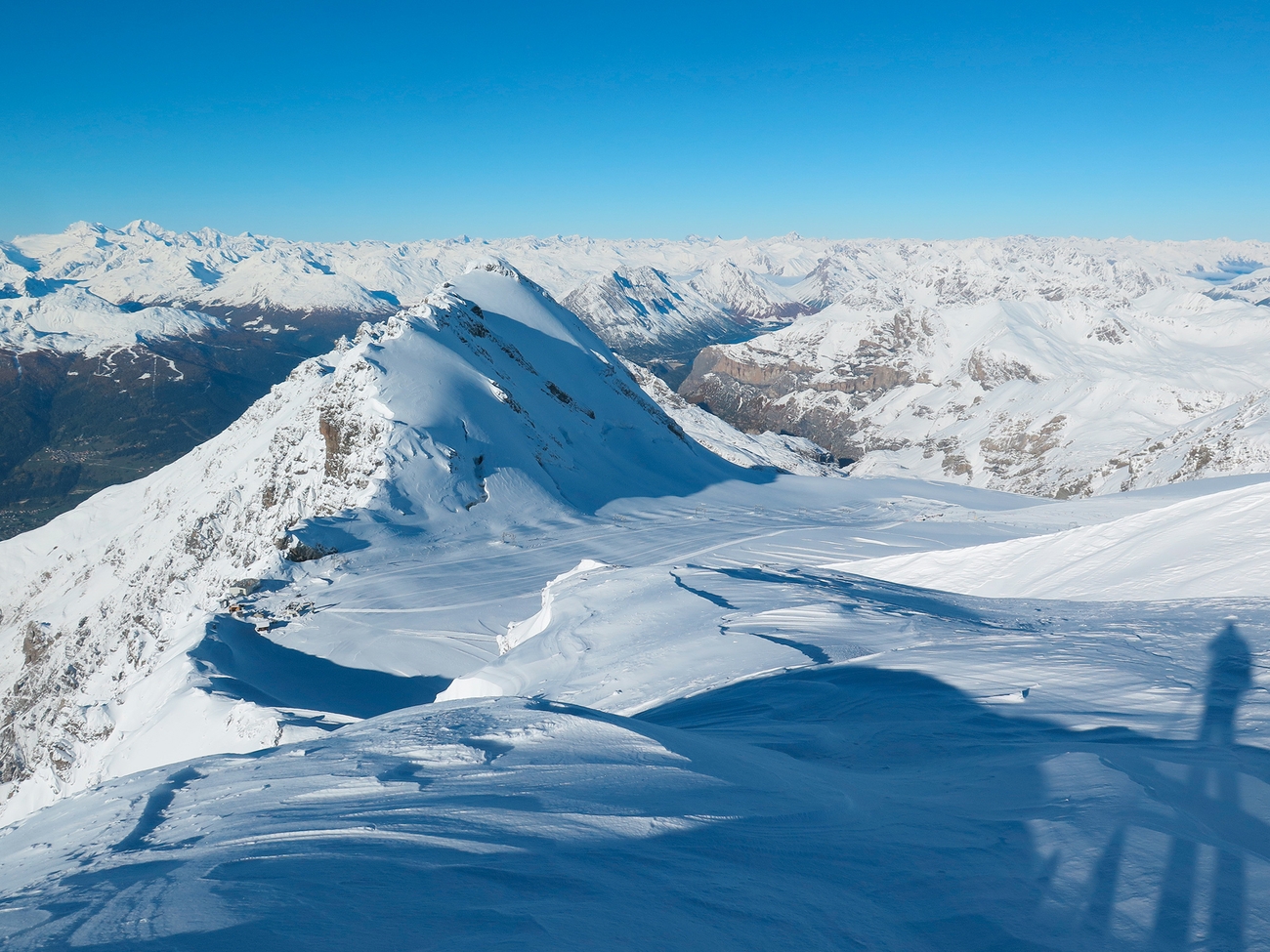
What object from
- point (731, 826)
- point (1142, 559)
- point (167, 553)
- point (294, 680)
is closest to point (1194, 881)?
point (731, 826)

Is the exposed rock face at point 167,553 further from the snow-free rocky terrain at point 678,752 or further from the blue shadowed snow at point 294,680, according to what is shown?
the blue shadowed snow at point 294,680

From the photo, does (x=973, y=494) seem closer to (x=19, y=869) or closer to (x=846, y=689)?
(x=846, y=689)

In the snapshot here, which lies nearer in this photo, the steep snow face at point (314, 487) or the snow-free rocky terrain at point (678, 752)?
the snow-free rocky terrain at point (678, 752)

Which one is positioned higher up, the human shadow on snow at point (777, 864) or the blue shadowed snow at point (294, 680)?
the human shadow on snow at point (777, 864)

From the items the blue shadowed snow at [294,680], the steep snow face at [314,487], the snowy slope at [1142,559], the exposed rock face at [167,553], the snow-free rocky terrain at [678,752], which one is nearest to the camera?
the snow-free rocky terrain at [678,752]

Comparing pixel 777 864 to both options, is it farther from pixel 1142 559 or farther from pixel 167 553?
pixel 167 553

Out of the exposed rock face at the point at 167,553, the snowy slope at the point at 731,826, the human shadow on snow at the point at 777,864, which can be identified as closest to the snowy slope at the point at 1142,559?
the snowy slope at the point at 731,826

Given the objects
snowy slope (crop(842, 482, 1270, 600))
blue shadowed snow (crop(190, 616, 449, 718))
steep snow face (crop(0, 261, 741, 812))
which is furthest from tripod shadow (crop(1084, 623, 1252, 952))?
blue shadowed snow (crop(190, 616, 449, 718))
